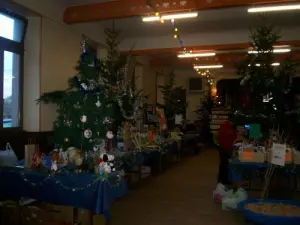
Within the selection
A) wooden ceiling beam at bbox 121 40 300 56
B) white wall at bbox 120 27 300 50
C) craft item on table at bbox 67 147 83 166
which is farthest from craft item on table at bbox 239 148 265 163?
white wall at bbox 120 27 300 50

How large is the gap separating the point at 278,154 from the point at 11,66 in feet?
15.5

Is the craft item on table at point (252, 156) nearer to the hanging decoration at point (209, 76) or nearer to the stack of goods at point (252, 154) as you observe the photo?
the stack of goods at point (252, 154)

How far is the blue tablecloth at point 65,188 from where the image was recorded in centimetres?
351

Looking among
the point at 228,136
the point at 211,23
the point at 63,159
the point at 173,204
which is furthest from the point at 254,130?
the point at 211,23

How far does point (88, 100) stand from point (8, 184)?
143 centimetres

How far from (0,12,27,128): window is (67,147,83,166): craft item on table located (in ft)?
6.89

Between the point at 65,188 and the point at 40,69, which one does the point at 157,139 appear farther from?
the point at 65,188

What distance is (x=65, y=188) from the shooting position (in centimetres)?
362

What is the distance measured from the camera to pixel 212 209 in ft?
16.2

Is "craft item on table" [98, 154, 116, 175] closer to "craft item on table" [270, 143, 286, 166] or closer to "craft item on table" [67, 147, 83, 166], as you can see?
"craft item on table" [67, 147, 83, 166]

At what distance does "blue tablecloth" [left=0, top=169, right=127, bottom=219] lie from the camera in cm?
351

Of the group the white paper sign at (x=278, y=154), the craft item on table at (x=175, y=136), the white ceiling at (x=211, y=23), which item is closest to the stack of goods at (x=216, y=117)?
the white ceiling at (x=211, y=23)

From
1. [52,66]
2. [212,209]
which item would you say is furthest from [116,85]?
[212,209]

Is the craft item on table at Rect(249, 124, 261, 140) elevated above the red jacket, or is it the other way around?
the craft item on table at Rect(249, 124, 261, 140)
